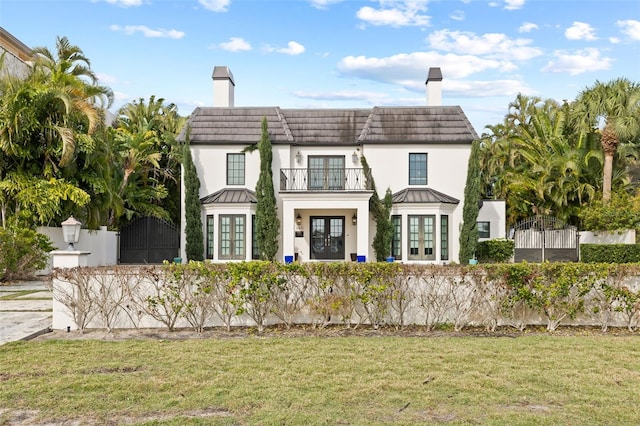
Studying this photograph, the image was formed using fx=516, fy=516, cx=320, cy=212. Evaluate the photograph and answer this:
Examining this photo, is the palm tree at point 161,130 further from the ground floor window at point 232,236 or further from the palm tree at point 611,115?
the palm tree at point 611,115

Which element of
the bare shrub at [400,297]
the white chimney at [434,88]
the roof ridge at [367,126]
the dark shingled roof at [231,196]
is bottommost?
the bare shrub at [400,297]

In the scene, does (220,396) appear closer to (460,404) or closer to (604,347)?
(460,404)

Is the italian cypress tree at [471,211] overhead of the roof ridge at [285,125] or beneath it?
beneath

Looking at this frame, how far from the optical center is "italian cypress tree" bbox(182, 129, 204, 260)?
21.1 metres

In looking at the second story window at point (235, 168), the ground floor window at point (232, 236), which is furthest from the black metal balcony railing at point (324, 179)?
the ground floor window at point (232, 236)

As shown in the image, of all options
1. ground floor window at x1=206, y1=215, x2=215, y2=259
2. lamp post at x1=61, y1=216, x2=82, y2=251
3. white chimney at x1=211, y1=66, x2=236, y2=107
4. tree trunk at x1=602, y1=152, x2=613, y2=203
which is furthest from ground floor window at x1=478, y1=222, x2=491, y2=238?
lamp post at x1=61, y1=216, x2=82, y2=251

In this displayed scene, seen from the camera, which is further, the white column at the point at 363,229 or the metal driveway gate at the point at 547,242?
the metal driveway gate at the point at 547,242

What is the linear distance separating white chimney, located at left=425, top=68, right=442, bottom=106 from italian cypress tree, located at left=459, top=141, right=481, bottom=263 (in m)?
3.91

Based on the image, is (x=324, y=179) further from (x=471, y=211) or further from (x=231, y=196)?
(x=471, y=211)

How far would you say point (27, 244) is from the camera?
15828 millimetres

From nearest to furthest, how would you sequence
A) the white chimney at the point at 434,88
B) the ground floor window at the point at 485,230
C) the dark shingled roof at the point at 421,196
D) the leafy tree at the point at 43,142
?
the leafy tree at the point at 43,142 < the dark shingled roof at the point at 421,196 < the ground floor window at the point at 485,230 < the white chimney at the point at 434,88

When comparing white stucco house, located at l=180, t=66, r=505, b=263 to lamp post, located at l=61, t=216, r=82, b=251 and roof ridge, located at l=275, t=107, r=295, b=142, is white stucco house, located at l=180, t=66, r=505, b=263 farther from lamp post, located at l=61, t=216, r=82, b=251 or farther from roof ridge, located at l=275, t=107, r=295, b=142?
lamp post, located at l=61, t=216, r=82, b=251

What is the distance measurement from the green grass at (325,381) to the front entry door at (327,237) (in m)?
14.4

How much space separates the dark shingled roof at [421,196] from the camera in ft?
68.7
